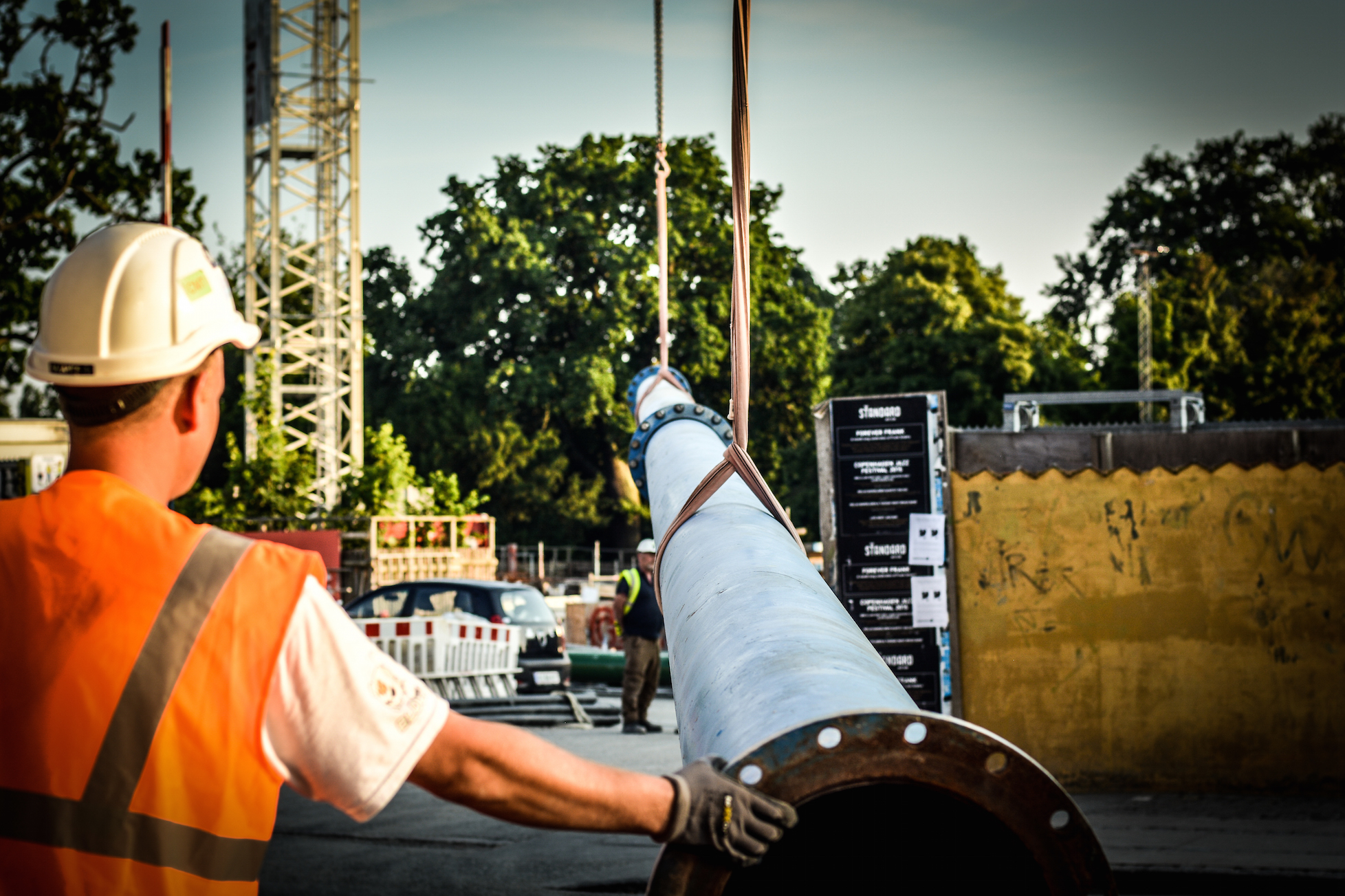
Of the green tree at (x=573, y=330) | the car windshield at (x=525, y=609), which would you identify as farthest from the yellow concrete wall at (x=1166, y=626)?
the green tree at (x=573, y=330)

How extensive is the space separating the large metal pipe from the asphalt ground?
4302 millimetres

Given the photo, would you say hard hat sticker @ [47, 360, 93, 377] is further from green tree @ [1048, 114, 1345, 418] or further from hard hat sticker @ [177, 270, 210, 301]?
green tree @ [1048, 114, 1345, 418]

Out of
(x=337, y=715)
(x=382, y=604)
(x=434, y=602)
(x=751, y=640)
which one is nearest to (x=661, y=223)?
(x=751, y=640)

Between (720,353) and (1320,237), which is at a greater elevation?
(1320,237)

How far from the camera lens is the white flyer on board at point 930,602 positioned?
9211 mm

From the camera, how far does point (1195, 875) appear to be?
6.21 metres

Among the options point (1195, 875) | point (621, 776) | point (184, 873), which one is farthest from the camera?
point (1195, 875)

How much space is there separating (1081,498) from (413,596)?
1057 cm

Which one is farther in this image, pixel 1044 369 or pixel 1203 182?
pixel 1203 182

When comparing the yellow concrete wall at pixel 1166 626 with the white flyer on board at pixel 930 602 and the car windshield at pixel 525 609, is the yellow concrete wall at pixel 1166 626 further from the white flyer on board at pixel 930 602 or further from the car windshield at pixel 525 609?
the car windshield at pixel 525 609

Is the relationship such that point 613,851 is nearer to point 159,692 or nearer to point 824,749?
point 824,749

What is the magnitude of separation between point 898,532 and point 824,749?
787 centimetres

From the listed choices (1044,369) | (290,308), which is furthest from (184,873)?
(290,308)

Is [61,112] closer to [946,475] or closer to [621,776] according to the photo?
[946,475]
